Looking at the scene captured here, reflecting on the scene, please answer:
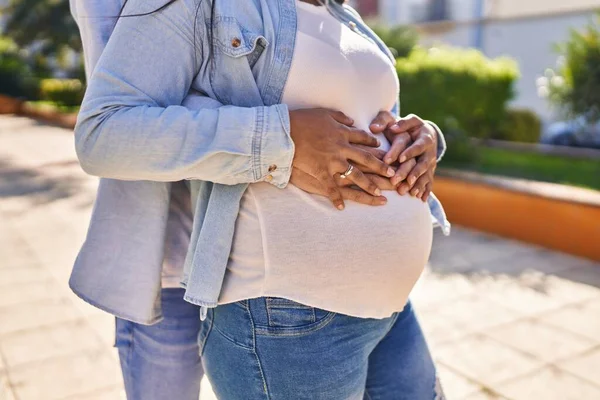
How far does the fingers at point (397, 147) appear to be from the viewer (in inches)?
52.6

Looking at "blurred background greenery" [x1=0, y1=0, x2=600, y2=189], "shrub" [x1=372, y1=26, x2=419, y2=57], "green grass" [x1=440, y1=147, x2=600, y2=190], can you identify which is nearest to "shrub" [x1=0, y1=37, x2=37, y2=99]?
"blurred background greenery" [x1=0, y1=0, x2=600, y2=189]

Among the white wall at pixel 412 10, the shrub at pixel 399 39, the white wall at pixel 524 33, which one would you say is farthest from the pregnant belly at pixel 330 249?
the white wall at pixel 412 10

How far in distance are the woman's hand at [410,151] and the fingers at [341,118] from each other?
108 millimetres

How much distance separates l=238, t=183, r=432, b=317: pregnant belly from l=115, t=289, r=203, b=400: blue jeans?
1.25 ft

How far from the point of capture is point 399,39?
9.86 meters

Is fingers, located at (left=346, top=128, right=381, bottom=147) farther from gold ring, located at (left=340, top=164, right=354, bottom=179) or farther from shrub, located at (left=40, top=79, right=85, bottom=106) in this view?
shrub, located at (left=40, top=79, right=85, bottom=106)

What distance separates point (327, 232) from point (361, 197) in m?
0.10

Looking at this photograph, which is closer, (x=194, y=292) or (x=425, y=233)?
(x=194, y=292)

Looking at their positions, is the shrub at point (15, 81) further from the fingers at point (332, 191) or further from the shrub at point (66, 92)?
the fingers at point (332, 191)

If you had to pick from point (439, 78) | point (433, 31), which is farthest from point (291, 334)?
point (433, 31)

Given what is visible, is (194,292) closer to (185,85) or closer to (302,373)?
(302,373)

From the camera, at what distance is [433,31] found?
2719 centimetres

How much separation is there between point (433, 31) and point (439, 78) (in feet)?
67.1

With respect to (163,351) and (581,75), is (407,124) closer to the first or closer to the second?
(163,351)
